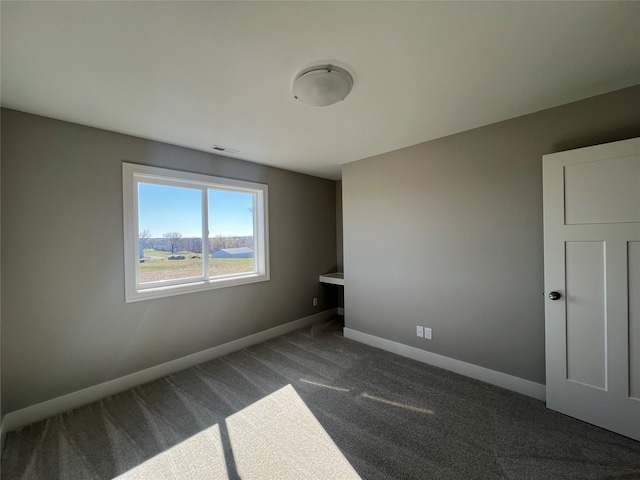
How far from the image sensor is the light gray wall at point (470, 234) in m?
2.19

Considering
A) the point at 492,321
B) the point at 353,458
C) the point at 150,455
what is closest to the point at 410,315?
the point at 492,321

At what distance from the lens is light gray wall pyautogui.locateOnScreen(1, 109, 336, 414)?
1.98m

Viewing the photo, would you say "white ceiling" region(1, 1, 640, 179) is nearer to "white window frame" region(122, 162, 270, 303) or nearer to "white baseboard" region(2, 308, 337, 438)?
"white window frame" region(122, 162, 270, 303)

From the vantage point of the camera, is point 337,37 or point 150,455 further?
point 150,455

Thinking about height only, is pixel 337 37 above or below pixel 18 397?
above

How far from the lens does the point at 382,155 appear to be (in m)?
3.23

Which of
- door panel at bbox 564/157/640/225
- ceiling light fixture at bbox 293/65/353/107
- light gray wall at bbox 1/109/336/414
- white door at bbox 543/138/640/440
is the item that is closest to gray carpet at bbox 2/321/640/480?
white door at bbox 543/138/640/440

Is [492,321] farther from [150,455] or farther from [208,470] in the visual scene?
[150,455]

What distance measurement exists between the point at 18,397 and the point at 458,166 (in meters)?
4.23

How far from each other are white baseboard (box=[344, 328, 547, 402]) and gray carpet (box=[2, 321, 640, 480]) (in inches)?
3.3

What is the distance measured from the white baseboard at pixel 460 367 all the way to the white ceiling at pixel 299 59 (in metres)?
2.33

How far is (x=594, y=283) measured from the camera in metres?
1.88

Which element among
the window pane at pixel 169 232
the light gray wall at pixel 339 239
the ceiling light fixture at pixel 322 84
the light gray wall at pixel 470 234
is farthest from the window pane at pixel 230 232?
the ceiling light fixture at pixel 322 84

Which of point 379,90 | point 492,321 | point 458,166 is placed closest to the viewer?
Answer: point 379,90
